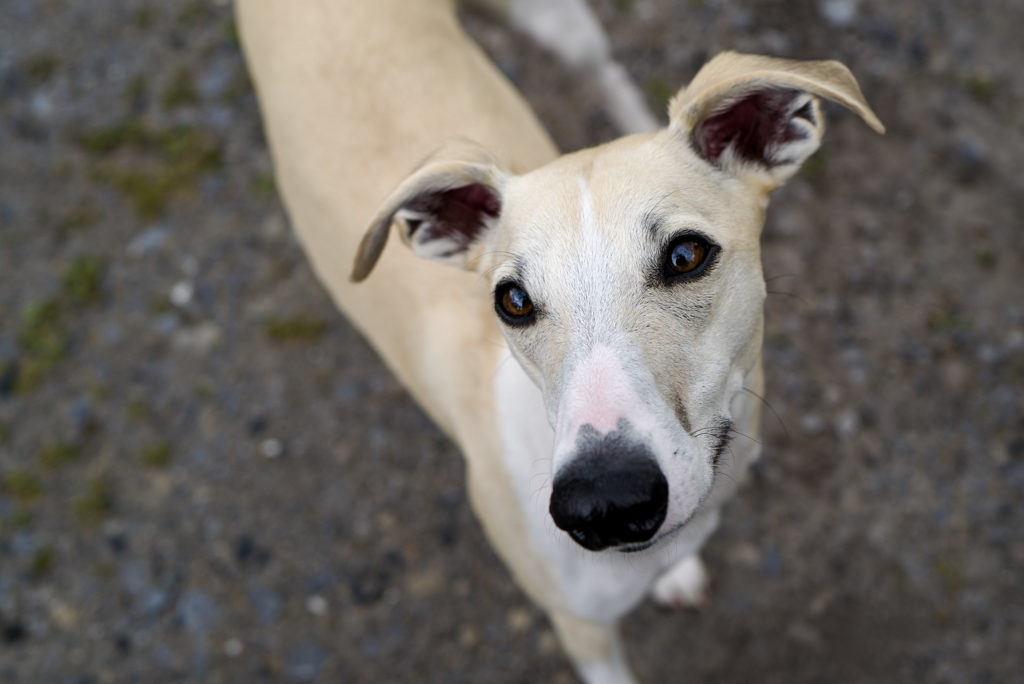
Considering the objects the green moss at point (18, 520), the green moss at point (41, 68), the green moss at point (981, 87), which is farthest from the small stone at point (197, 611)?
the green moss at point (981, 87)

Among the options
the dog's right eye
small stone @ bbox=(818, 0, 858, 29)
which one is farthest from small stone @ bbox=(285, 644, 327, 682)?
small stone @ bbox=(818, 0, 858, 29)

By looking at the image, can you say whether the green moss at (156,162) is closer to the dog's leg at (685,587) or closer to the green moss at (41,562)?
the green moss at (41,562)

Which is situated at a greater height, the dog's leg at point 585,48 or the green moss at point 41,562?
the dog's leg at point 585,48

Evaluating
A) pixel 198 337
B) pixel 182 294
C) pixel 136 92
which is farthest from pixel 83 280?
pixel 136 92

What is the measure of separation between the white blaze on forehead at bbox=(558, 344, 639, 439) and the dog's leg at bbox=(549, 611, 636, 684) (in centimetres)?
155

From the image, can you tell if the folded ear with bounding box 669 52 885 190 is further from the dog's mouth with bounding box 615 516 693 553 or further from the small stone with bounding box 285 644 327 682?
the small stone with bounding box 285 644 327 682

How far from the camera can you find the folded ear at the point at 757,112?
2.17 metres

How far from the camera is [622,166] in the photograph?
2.33 meters

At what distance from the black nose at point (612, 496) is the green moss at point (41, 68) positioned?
5864 mm

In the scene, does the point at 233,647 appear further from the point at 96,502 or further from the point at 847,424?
the point at 847,424

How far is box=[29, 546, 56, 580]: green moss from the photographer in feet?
15.3

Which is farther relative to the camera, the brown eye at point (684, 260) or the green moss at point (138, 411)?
the green moss at point (138, 411)

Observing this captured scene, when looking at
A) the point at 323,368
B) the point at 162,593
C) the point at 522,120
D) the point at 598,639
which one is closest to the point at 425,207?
the point at 522,120

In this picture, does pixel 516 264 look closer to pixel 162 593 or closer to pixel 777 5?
pixel 162 593
